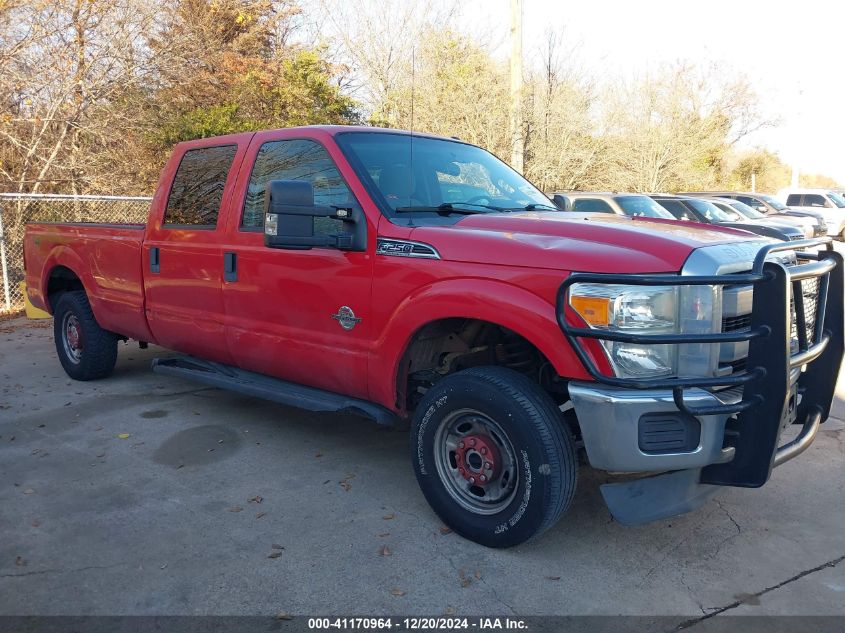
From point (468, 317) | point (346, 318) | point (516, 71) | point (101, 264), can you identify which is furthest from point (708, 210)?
point (468, 317)

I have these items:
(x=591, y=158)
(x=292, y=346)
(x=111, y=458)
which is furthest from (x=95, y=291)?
(x=591, y=158)

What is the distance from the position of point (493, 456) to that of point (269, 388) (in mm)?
1762

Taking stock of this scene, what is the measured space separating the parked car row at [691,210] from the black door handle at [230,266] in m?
5.01

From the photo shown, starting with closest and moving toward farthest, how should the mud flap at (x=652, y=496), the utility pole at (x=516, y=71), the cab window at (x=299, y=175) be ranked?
the mud flap at (x=652, y=496)
the cab window at (x=299, y=175)
the utility pole at (x=516, y=71)

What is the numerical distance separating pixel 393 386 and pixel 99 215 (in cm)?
1019

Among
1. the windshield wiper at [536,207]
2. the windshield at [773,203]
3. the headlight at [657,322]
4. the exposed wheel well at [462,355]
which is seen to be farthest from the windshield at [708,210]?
the headlight at [657,322]

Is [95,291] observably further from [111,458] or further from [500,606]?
[500,606]

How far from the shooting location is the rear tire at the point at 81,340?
641 cm

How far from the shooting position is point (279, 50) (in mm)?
21422

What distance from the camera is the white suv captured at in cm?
2548

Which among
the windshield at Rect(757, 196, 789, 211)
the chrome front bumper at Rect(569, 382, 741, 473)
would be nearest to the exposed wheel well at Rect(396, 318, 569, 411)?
the chrome front bumper at Rect(569, 382, 741, 473)

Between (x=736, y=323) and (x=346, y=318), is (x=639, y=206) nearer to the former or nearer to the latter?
(x=346, y=318)

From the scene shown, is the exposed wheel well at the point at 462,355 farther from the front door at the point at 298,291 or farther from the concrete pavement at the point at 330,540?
the concrete pavement at the point at 330,540

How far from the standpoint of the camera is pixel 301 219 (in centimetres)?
365
